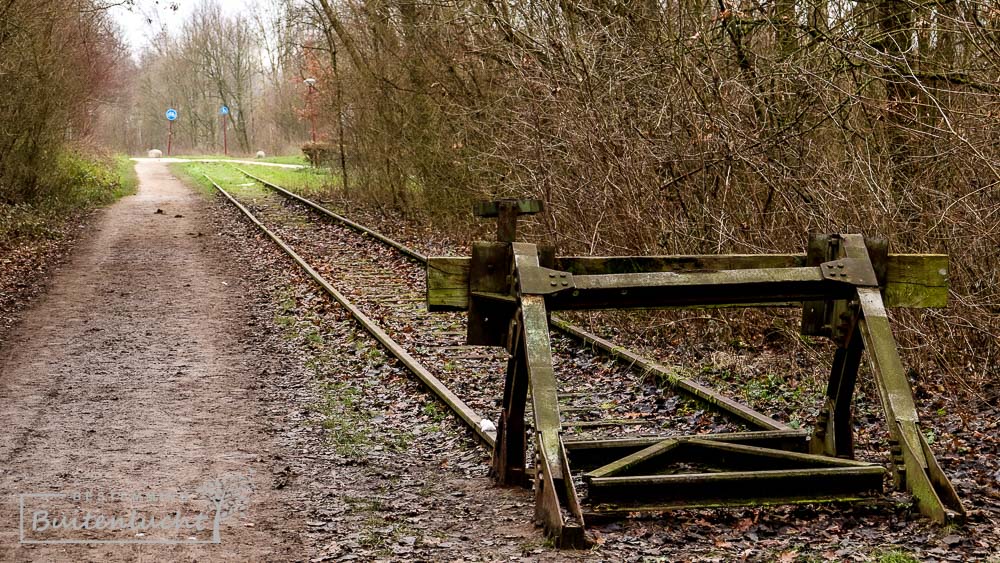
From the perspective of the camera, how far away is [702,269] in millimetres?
6285

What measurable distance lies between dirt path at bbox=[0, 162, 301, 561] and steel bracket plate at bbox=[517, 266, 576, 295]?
1.84m

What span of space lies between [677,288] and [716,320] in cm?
506

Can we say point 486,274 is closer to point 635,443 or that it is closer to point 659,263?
point 659,263

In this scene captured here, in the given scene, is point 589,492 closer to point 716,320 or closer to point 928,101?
point 716,320

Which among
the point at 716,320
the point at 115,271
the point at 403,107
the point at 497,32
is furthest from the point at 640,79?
the point at 403,107

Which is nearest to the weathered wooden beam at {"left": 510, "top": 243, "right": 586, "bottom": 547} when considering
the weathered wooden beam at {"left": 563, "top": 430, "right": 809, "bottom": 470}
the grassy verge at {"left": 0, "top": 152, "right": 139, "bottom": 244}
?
the weathered wooden beam at {"left": 563, "top": 430, "right": 809, "bottom": 470}

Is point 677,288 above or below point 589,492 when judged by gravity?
above

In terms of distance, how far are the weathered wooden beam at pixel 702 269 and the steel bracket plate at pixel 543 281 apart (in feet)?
0.89

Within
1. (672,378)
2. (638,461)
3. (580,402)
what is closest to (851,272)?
(638,461)

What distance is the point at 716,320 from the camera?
10828mm

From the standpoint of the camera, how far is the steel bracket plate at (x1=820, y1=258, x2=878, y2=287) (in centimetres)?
595

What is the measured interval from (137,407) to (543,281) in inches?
182

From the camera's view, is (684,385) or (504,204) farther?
(684,385)

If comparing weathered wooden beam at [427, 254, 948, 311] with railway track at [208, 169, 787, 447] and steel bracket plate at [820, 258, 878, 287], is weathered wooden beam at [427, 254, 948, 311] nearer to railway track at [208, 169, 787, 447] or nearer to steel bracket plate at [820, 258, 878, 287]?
steel bracket plate at [820, 258, 878, 287]
